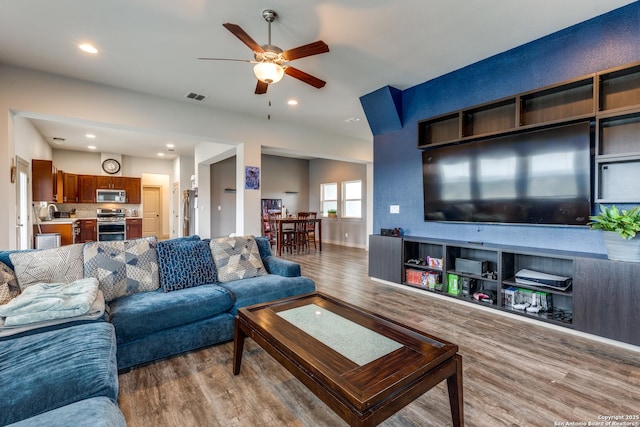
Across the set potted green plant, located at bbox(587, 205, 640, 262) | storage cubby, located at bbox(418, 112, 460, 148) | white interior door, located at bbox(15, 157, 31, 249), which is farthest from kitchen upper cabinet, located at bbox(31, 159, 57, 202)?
potted green plant, located at bbox(587, 205, 640, 262)

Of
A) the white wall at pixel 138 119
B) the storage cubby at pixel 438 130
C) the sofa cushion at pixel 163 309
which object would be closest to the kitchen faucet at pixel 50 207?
the white wall at pixel 138 119

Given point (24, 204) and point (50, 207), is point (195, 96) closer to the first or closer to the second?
point (24, 204)

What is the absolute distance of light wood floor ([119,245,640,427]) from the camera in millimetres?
1616

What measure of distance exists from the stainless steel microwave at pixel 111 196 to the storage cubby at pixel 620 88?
10.1m

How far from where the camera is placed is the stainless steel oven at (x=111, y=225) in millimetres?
7984

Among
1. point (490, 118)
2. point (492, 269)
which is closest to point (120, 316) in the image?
point (492, 269)

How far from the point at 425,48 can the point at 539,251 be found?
7.86ft

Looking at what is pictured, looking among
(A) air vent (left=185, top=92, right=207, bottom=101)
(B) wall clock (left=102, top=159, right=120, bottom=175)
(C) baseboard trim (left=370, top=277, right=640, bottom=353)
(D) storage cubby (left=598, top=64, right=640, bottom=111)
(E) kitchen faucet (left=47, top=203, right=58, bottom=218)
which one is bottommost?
(C) baseboard trim (left=370, top=277, right=640, bottom=353)

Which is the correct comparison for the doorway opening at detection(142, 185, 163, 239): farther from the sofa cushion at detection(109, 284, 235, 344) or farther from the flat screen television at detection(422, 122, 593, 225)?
the flat screen television at detection(422, 122, 593, 225)

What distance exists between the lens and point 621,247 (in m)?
2.36

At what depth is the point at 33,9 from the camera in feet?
8.23

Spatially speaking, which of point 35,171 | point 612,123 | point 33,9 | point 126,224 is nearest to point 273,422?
point 612,123

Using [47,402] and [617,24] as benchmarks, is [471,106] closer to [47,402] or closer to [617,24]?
[617,24]

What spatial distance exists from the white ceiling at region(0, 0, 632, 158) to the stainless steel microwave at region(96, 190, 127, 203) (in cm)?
540
